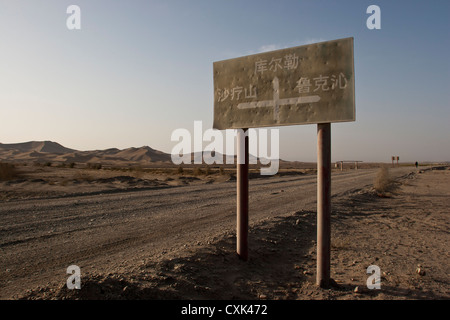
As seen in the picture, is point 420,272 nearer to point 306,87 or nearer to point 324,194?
point 324,194

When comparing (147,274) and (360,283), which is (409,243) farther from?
(147,274)

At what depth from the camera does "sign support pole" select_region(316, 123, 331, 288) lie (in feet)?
14.4

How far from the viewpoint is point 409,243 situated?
7457 millimetres

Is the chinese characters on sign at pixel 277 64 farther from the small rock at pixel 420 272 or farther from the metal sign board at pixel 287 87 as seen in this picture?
the small rock at pixel 420 272

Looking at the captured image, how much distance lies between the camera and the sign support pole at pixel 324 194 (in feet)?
14.4

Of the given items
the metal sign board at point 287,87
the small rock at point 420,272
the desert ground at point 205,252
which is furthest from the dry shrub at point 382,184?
the metal sign board at point 287,87

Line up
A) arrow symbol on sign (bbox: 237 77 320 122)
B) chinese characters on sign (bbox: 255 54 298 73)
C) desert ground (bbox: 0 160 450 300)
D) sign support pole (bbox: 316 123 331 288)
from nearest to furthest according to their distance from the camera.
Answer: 1. desert ground (bbox: 0 160 450 300)
2. sign support pole (bbox: 316 123 331 288)
3. arrow symbol on sign (bbox: 237 77 320 122)
4. chinese characters on sign (bbox: 255 54 298 73)

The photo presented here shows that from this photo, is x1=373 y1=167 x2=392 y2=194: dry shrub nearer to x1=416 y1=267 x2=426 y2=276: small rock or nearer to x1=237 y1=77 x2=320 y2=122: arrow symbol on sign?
x1=416 y1=267 x2=426 y2=276: small rock

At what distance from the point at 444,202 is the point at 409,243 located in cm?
932

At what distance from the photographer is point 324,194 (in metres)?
4.41

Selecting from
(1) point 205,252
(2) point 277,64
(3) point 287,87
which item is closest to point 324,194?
(3) point 287,87

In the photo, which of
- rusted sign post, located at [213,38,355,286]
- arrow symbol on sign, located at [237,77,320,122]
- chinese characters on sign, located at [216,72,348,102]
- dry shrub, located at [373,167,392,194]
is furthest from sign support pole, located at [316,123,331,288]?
dry shrub, located at [373,167,392,194]

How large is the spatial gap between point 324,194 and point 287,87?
1740 mm
